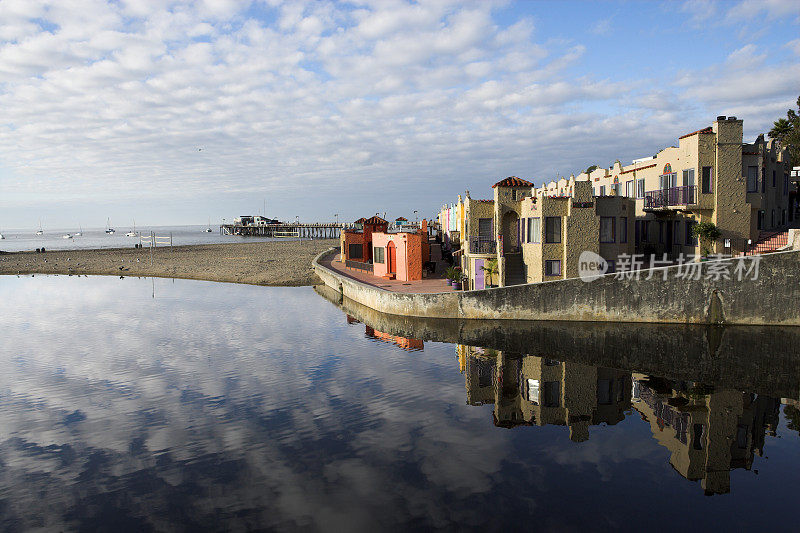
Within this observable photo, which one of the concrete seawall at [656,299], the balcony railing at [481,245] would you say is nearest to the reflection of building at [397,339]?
the concrete seawall at [656,299]

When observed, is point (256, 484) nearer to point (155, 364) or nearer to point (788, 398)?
Result: point (155, 364)

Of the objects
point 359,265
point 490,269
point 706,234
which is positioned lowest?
point 359,265

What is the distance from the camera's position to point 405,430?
15766mm

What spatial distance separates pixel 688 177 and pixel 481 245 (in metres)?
13.7

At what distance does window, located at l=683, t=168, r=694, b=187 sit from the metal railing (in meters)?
26.8

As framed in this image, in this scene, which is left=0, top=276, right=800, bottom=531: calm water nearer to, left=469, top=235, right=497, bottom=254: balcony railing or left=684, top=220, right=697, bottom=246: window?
left=469, top=235, right=497, bottom=254: balcony railing

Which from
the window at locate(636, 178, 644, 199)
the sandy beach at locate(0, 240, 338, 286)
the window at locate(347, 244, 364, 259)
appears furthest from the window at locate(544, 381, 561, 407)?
the sandy beach at locate(0, 240, 338, 286)

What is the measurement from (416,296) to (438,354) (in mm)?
7225

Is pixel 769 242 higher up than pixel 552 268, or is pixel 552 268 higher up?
pixel 769 242

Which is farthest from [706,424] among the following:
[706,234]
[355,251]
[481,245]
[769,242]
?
[355,251]

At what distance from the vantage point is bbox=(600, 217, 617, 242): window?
31281mm

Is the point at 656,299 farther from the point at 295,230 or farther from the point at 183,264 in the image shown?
the point at 295,230

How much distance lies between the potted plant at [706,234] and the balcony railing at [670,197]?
163 cm

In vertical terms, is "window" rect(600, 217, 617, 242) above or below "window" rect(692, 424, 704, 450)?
above
